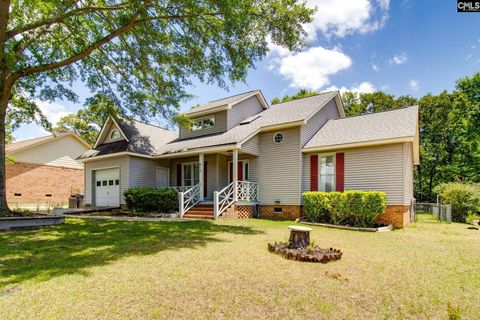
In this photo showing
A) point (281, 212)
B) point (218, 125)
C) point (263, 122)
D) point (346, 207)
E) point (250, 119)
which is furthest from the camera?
point (250, 119)

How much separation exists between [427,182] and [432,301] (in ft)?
114

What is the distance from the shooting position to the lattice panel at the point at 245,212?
14.0 meters

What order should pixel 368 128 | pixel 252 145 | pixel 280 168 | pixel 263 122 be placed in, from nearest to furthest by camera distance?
pixel 368 128
pixel 280 168
pixel 252 145
pixel 263 122

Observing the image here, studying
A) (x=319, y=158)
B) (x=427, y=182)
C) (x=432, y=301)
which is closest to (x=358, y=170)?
(x=319, y=158)

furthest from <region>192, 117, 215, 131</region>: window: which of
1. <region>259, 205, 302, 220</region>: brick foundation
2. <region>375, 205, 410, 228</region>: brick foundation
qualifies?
<region>375, 205, 410, 228</region>: brick foundation

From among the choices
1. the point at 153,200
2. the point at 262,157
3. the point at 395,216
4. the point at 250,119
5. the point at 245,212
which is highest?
the point at 250,119

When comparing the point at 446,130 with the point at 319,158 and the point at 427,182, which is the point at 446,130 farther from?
the point at 319,158

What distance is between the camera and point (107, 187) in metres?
18.1

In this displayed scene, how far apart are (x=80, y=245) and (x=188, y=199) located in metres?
7.45

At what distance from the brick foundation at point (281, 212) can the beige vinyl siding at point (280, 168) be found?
0.23 meters

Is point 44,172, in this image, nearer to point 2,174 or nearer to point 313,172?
point 2,174

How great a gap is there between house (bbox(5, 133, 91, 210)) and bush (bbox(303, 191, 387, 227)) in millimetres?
17814

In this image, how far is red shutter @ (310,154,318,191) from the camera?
13.8 metres

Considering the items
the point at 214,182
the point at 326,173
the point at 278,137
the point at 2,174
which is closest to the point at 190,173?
the point at 214,182
